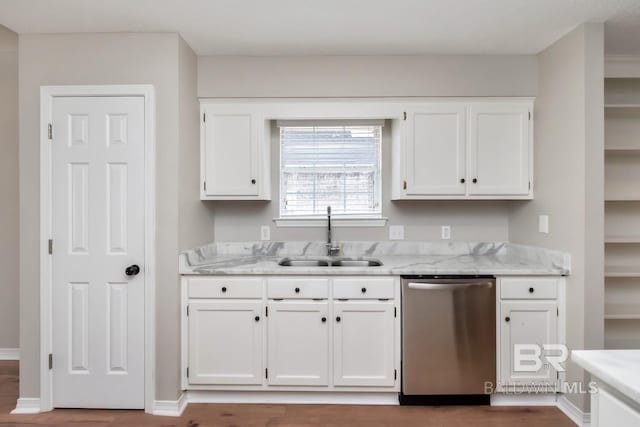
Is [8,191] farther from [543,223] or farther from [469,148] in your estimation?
[543,223]

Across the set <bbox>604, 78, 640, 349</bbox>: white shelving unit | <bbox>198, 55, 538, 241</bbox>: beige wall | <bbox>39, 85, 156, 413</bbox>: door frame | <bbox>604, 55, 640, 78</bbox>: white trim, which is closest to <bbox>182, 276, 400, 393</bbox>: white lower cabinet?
<bbox>39, 85, 156, 413</bbox>: door frame

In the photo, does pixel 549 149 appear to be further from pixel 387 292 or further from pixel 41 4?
pixel 41 4

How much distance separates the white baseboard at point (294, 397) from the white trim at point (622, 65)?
2.84m

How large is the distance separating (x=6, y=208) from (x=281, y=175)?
233 centimetres

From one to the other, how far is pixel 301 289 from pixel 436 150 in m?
1.44

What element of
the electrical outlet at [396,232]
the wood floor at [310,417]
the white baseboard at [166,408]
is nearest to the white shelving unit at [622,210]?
the wood floor at [310,417]

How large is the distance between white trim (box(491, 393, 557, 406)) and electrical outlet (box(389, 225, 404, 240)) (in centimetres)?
132

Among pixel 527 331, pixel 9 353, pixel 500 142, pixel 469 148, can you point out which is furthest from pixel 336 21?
pixel 9 353

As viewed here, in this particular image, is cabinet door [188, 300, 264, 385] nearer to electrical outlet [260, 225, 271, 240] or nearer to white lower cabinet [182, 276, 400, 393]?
white lower cabinet [182, 276, 400, 393]

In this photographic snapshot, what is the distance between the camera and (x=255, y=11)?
2301 mm

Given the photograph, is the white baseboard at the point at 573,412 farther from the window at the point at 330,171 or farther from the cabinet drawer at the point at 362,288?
the window at the point at 330,171

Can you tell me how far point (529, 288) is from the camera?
8.44 feet

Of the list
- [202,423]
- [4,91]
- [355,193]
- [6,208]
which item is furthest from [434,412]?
[4,91]

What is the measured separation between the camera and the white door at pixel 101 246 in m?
2.52
